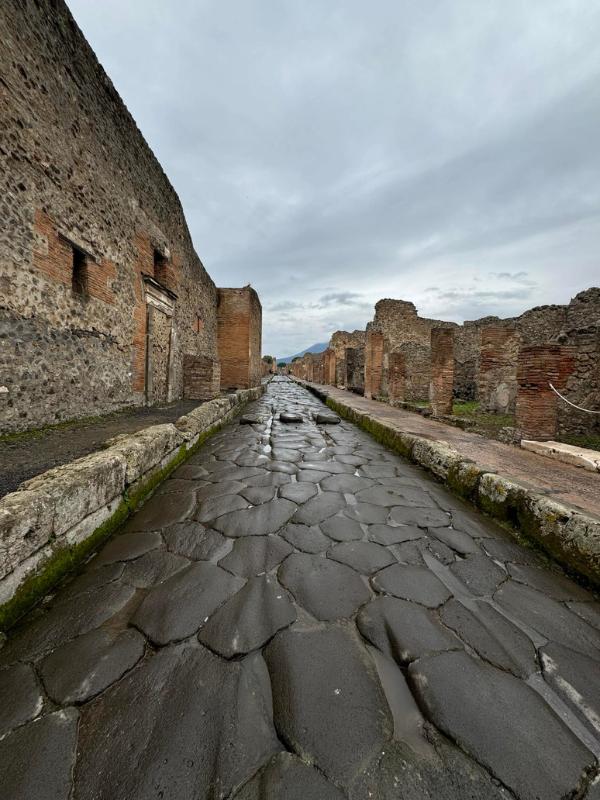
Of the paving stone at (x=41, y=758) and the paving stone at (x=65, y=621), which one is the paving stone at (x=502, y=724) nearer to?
the paving stone at (x=41, y=758)

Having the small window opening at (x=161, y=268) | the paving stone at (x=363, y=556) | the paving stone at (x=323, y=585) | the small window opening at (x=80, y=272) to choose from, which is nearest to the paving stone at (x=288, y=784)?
the paving stone at (x=323, y=585)

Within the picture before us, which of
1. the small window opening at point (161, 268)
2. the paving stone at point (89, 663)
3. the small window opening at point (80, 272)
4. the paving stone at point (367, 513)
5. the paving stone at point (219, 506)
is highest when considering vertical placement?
the small window opening at point (161, 268)

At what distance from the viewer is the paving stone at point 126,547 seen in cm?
193

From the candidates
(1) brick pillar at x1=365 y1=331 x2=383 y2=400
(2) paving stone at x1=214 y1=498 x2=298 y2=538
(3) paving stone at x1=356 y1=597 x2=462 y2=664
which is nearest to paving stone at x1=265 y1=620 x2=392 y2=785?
(3) paving stone at x1=356 y1=597 x2=462 y2=664

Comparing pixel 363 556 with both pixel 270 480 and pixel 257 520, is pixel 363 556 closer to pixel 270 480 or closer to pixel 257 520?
pixel 257 520

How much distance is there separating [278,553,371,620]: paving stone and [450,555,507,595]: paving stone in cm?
61

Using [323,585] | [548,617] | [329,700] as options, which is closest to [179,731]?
[329,700]

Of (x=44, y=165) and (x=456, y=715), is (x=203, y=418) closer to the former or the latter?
(x=44, y=165)

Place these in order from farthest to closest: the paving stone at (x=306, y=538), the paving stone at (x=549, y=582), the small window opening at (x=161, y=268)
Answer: the small window opening at (x=161, y=268) → the paving stone at (x=306, y=538) → the paving stone at (x=549, y=582)

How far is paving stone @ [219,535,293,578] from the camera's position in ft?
6.13

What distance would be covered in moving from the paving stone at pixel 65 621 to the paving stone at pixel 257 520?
30.3 inches

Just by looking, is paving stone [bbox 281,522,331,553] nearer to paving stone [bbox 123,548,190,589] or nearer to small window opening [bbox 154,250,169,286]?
paving stone [bbox 123,548,190,589]

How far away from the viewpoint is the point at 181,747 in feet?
3.12

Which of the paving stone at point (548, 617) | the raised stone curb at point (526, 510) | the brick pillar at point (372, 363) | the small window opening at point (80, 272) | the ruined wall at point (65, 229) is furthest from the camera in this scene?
the brick pillar at point (372, 363)
